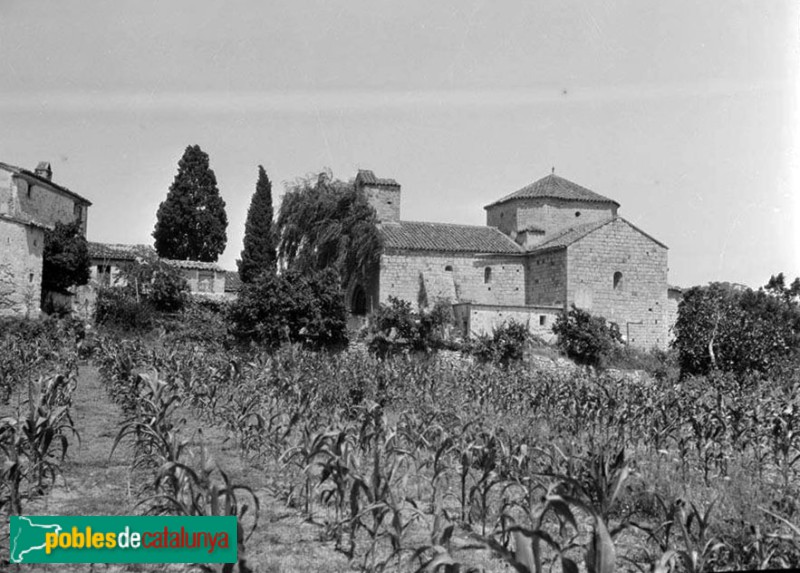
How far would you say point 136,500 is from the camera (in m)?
5.42

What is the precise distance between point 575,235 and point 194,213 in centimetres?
2040

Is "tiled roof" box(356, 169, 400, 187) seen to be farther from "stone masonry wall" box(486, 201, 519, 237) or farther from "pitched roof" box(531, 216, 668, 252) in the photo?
"pitched roof" box(531, 216, 668, 252)

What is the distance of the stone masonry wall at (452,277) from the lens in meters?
29.8

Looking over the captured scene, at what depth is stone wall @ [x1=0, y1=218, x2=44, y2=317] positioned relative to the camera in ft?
36.4

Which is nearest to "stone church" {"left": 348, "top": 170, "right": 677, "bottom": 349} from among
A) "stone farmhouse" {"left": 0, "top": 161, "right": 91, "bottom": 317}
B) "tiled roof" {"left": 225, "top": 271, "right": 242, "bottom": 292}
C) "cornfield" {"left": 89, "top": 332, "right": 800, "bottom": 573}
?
"tiled roof" {"left": 225, "top": 271, "right": 242, "bottom": 292}

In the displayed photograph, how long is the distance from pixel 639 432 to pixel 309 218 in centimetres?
2210

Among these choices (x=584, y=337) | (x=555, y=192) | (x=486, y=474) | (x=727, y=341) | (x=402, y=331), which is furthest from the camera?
(x=555, y=192)

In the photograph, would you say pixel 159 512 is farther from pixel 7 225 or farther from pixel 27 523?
pixel 7 225

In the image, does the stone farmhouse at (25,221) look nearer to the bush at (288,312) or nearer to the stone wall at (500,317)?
the bush at (288,312)

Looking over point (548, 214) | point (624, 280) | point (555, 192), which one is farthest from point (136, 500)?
point (555, 192)

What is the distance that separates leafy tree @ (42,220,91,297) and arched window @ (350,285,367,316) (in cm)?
1063

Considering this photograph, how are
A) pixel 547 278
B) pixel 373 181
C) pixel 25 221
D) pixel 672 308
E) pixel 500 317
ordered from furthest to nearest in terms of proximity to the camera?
1. pixel 672 308
2. pixel 373 181
3. pixel 547 278
4. pixel 500 317
5. pixel 25 221

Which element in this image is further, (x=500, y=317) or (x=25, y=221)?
(x=500, y=317)

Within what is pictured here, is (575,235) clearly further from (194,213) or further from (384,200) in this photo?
(194,213)
